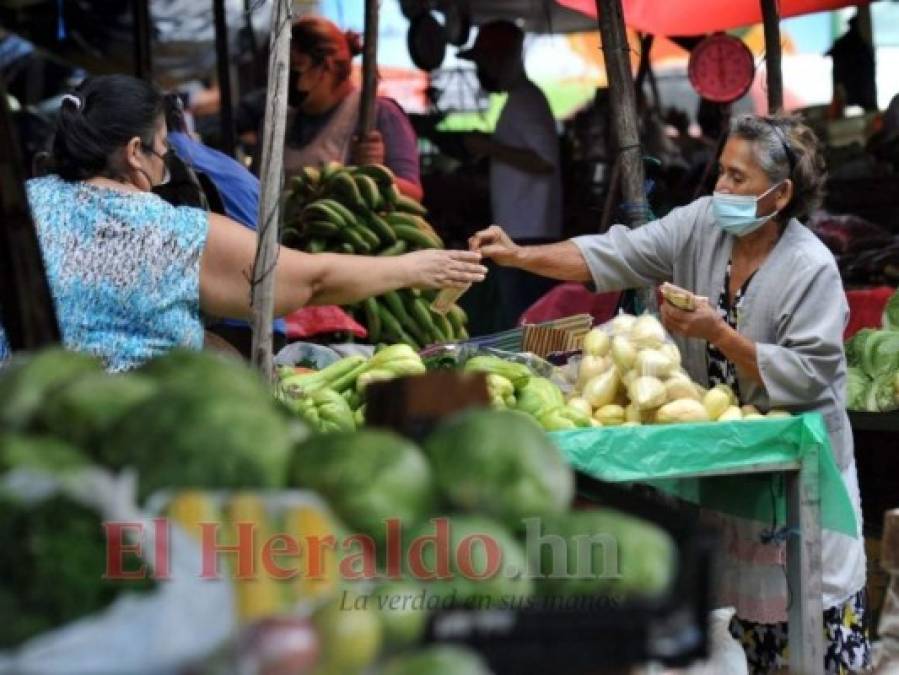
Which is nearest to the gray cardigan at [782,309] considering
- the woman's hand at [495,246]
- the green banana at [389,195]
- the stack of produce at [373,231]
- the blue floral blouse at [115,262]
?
the woman's hand at [495,246]

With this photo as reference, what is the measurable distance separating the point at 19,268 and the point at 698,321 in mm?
2012

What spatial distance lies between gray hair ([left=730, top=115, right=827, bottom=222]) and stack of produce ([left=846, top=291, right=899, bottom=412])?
1.42m

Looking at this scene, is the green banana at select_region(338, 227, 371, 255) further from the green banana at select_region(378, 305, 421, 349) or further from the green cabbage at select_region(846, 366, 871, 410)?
the green cabbage at select_region(846, 366, 871, 410)

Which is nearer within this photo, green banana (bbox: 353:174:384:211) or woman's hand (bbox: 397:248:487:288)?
woman's hand (bbox: 397:248:487:288)

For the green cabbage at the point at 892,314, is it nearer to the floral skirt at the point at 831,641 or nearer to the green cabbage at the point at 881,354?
the green cabbage at the point at 881,354

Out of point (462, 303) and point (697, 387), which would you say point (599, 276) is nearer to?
point (697, 387)

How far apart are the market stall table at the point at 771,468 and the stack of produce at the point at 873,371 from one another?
1.61 metres

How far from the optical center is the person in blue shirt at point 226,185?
16.9 ft

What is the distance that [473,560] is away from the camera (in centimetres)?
168

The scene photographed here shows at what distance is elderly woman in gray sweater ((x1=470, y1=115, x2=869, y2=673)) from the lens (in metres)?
3.83

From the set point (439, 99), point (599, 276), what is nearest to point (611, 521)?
point (599, 276)

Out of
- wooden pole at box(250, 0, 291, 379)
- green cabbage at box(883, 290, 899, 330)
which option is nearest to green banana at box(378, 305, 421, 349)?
green cabbage at box(883, 290, 899, 330)

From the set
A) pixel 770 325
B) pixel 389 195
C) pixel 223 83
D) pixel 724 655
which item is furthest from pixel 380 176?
pixel 223 83

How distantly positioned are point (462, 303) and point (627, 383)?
375 cm
